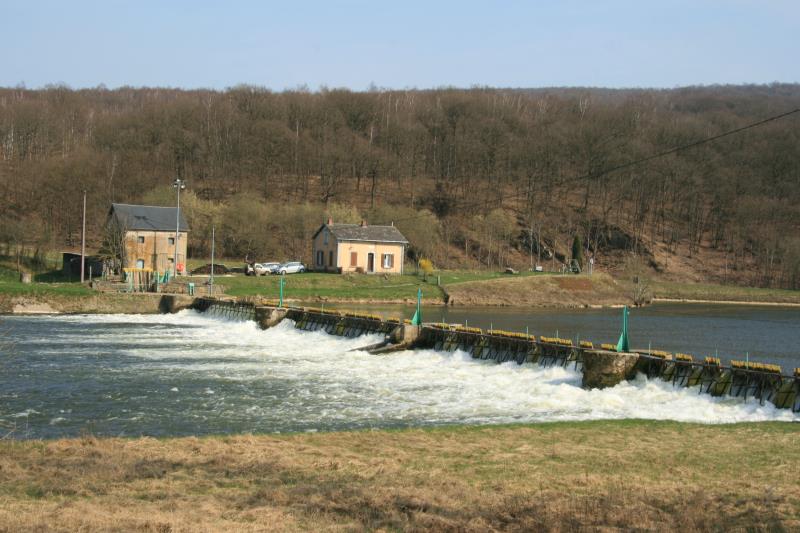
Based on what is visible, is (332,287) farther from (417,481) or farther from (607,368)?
(417,481)

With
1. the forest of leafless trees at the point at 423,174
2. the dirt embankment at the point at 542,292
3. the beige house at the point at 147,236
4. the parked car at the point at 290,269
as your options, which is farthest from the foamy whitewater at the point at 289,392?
the forest of leafless trees at the point at 423,174

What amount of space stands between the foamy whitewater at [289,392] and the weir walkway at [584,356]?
0.37 metres

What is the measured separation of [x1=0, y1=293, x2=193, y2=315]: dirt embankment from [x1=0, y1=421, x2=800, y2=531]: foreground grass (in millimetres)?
39632

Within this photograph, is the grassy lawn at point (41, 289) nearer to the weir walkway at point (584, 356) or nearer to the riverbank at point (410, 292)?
the riverbank at point (410, 292)

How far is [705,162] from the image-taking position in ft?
416

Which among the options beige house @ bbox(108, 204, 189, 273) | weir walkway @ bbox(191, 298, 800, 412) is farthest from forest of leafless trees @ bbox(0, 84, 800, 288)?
weir walkway @ bbox(191, 298, 800, 412)

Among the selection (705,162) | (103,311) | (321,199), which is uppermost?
(705,162)

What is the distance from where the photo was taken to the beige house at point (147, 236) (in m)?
68.4

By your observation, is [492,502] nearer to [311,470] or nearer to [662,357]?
[311,470]

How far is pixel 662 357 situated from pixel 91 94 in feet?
533

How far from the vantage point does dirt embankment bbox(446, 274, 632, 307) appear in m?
69.3

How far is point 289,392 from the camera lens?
24.5 meters

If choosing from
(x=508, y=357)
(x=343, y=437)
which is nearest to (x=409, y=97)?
(x=508, y=357)

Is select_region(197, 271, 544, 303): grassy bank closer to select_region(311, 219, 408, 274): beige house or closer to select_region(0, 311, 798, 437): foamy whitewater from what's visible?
select_region(311, 219, 408, 274): beige house
